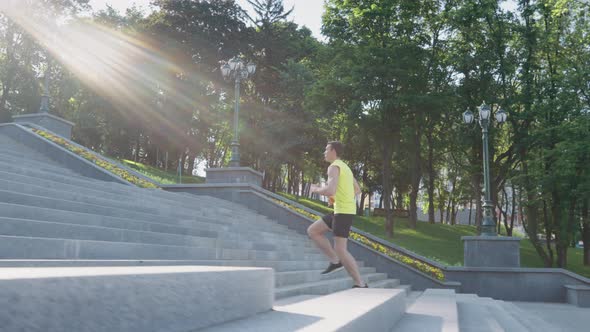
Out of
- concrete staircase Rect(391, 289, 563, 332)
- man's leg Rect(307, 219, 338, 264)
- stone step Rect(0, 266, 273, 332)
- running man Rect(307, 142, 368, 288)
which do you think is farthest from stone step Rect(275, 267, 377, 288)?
stone step Rect(0, 266, 273, 332)

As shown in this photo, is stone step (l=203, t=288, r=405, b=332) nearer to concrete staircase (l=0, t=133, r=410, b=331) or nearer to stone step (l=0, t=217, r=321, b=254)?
concrete staircase (l=0, t=133, r=410, b=331)

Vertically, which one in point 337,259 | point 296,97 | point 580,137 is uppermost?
point 296,97

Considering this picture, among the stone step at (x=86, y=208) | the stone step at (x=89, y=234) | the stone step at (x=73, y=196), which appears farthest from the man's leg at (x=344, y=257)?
the stone step at (x=73, y=196)

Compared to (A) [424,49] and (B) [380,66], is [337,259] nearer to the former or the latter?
(B) [380,66]

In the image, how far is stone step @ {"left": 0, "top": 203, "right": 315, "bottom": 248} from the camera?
5.40m

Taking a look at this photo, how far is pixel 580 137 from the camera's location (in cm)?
1938

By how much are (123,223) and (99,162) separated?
32.0 feet

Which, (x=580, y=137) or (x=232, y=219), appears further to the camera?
(x=580, y=137)

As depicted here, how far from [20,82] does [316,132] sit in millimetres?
24187

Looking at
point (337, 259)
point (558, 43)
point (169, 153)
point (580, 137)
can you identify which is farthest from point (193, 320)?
A: point (169, 153)

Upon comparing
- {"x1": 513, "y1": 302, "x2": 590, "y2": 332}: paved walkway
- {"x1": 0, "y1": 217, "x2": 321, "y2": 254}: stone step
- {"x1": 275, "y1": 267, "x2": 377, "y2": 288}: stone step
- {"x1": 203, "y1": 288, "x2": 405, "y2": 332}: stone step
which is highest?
{"x1": 0, "y1": 217, "x2": 321, "y2": 254}: stone step

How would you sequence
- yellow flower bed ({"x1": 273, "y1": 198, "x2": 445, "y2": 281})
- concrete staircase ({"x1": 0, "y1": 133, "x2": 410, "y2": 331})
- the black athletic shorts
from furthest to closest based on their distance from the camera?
yellow flower bed ({"x1": 273, "y1": 198, "x2": 445, "y2": 281}) → the black athletic shorts → concrete staircase ({"x1": 0, "y1": 133, "x2": 410, "y2": 331})

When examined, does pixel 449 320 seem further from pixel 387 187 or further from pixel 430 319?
pixel 387 187

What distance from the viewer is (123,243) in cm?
518
